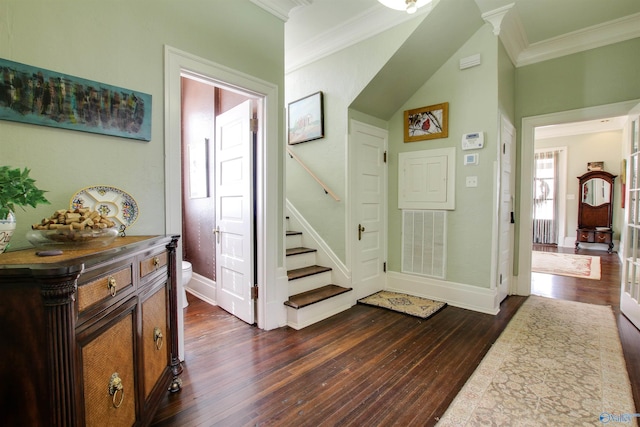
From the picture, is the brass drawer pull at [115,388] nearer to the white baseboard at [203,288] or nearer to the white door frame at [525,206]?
the white baseboard at [203,288]

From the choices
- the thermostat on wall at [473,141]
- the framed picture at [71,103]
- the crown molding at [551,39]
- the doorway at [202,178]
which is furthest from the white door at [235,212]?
the crown molding at [551,39]

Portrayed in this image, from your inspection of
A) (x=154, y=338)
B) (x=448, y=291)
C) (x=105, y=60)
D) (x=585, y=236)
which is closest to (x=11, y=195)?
(x=154, y=338)

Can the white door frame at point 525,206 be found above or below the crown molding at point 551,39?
below

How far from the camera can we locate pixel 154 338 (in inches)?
59.2

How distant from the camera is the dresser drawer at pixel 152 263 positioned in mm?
1368

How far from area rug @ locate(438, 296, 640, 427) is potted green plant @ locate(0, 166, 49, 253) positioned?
2073 millimetres

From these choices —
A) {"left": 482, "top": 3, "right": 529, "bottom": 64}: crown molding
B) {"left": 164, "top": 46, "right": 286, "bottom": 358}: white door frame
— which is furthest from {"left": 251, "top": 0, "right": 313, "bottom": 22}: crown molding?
{"left": 482, "top": 3, "right": 529, "bottom": 64}: crown molding

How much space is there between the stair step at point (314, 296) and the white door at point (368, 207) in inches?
10.5

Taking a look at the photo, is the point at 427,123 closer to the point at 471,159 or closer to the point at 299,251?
the point at 471,159

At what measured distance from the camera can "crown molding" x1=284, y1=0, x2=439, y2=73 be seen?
292cm

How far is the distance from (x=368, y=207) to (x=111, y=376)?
2.90 m

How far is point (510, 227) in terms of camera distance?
371cm

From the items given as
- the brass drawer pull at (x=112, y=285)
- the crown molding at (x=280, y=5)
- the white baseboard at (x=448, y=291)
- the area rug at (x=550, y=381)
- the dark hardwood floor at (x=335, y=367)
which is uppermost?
the crown molding at (x=280, y=5)

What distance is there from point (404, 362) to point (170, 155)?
216cm
